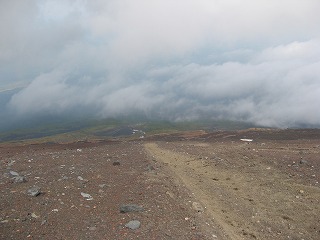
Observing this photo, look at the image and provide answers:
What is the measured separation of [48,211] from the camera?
47.0 feet

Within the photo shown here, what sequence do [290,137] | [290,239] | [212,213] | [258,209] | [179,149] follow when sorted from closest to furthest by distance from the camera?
[290,239] < [212,213] < [258,209] < [179,149] < [290,137]

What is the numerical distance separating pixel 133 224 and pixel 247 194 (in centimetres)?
809

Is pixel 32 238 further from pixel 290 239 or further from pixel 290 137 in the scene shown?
pixel 290 137

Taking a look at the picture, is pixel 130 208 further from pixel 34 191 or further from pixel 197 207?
pixel 34 191

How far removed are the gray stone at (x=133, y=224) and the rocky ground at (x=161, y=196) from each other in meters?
0.04

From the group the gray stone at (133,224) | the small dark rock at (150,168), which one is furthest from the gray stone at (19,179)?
the gray stone at (133,224)

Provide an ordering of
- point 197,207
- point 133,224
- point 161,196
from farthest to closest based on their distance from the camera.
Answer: point 161,196, point 197,207, point 133,224

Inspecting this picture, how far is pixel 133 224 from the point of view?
13.1 m

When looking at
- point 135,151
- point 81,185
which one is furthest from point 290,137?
point 81,185

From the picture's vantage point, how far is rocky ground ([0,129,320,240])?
13.1m

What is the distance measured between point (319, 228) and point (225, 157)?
1144 cm

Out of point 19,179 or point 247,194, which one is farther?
point 247,194

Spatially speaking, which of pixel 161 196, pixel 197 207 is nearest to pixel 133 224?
pixel 161 196

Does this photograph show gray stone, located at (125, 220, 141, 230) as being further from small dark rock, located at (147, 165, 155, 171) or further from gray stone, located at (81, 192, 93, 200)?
small dark rock, located at (147, 165, 155, 171)
